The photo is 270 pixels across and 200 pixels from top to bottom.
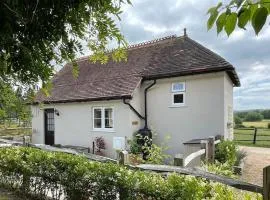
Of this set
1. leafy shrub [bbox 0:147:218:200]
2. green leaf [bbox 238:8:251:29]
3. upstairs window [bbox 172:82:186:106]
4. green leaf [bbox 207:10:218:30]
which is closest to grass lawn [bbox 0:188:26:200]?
leafy shrub [bbox 0:147:218:200]

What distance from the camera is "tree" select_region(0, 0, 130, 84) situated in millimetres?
1858

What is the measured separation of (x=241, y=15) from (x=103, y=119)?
1506 cm

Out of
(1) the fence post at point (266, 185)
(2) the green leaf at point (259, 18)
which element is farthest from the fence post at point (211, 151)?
(2) the green leaf at point (259, 18)

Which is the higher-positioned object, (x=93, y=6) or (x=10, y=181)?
(x=93, y=6)

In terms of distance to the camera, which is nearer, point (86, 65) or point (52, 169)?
point (52, 169)

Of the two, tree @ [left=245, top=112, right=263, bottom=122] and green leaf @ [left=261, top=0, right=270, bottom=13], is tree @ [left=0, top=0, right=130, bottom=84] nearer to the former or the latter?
green leaf @ [left=261, top=0, right=270, bottom=13]

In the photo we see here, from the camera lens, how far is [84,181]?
5.88 meters

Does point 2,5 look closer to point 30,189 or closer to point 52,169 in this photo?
point 52,169

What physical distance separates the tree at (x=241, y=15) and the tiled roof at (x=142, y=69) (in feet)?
41.0

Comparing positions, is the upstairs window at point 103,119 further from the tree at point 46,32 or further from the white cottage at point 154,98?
the tree at point 46,32

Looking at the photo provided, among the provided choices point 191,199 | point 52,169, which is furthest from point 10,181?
point 191,199

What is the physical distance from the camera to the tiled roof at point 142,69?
1446 cm

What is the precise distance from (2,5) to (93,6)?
1.81 feet

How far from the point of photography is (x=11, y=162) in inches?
311
